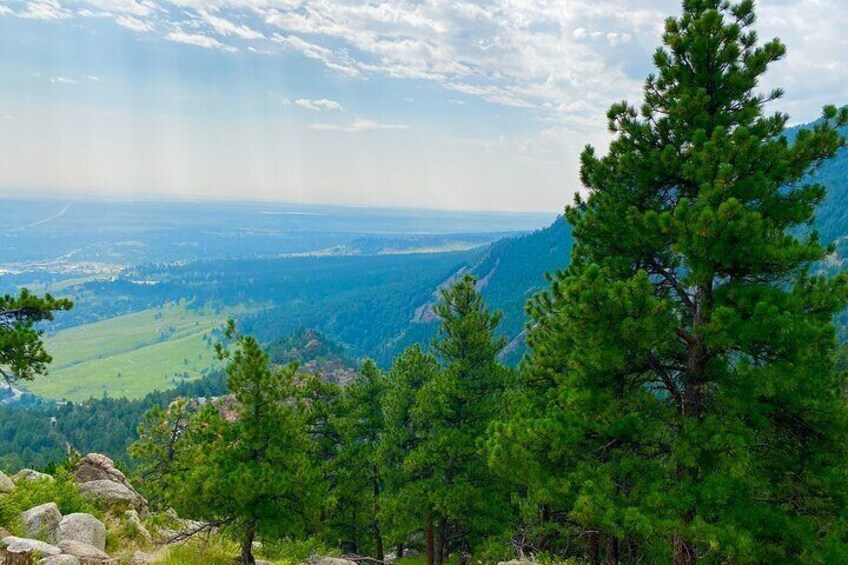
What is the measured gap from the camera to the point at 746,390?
1037cm

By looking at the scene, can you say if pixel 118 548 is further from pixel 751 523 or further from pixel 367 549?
pixel 367 549

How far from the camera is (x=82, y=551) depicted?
1234cm

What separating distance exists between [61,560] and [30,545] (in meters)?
0.67

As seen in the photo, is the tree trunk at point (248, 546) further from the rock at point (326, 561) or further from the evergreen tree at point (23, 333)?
the evergreen tree at point (23, 333)

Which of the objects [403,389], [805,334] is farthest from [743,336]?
[403,389]

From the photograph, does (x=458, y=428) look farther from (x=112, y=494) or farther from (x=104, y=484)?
(x=104, y=484)

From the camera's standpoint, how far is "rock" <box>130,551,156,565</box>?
502 inches

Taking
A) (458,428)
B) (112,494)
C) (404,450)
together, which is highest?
(458,428)

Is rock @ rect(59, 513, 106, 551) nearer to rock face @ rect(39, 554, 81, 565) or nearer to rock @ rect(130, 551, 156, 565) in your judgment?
rock @ rect(130, 551, 156, 565)

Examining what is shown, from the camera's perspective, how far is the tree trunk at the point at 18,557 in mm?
9047

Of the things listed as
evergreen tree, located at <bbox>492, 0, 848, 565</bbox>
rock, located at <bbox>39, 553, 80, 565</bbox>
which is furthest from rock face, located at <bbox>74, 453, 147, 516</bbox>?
evergreen tree, located at <bbox>492, 0, 848, 565</bbox>

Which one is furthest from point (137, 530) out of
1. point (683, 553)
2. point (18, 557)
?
point (683, 553)

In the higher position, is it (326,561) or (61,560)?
(61,560)

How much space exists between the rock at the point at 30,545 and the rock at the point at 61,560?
0.23 m
